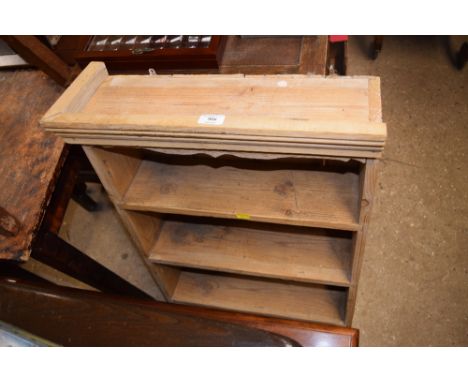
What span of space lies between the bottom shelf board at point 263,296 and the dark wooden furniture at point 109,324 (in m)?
0.80

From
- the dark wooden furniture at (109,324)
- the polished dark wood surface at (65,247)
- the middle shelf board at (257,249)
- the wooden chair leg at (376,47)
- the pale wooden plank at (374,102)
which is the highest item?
the pale wooden plank at (374,102)

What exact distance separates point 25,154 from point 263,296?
3.08ft

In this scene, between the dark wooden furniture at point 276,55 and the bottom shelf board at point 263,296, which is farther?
the bottom shelf board at point 263,296

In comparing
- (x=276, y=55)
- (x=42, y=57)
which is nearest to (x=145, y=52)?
(x=42, y=57)

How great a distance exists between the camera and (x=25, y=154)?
104cm

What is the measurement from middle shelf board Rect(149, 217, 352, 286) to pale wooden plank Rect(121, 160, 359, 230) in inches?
10.4

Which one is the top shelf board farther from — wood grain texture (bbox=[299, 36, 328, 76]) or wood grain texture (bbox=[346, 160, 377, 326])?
wood grain texture (bbox=[299, 36, 328, 76])

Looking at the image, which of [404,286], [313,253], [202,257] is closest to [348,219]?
[313,253]

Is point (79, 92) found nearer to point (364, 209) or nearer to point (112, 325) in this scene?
point (112, 325)

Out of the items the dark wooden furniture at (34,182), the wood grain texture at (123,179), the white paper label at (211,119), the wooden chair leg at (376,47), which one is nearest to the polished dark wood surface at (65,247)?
the dark wooden furniture at (34,182)

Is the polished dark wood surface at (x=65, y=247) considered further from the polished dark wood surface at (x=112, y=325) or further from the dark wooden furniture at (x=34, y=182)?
the polished dark wood surface at (x=112, y=325)

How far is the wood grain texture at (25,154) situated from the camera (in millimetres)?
914

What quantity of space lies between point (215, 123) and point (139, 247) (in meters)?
0.64
